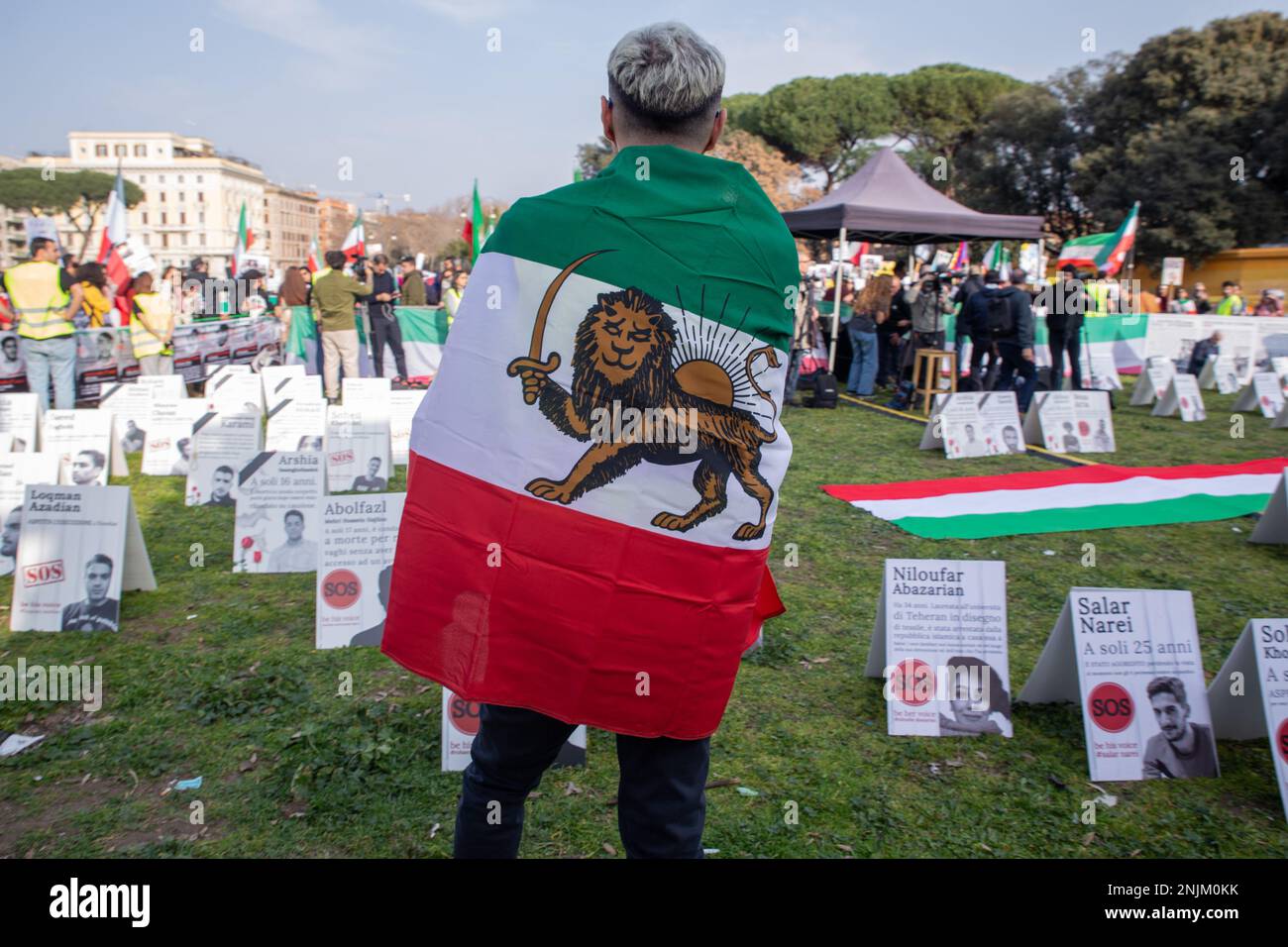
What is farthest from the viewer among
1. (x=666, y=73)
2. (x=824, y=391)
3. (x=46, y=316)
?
(x=824, y=391)

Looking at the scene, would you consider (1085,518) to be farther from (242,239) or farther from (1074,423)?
(242,239)

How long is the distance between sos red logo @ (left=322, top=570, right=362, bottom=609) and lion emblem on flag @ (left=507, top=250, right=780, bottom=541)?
3.00m

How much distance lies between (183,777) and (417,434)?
2240mm

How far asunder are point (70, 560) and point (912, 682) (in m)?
4.32

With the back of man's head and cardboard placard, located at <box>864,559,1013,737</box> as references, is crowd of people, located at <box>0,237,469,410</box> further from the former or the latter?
the back of man's head

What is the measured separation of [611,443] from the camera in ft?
5.91

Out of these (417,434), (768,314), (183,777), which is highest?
(768,314)

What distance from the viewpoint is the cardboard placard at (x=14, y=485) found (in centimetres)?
558

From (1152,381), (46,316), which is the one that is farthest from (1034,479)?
(46,316)

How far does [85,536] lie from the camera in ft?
15.5

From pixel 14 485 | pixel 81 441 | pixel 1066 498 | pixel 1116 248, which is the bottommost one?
pixel 1066 498

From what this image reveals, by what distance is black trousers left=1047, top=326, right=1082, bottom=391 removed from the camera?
12.8m

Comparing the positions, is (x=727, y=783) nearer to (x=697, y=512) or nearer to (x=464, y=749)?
(x=464, y=749)
